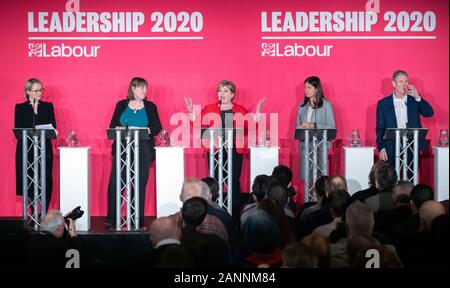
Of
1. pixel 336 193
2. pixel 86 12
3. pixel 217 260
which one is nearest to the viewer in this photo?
pixel 217 260

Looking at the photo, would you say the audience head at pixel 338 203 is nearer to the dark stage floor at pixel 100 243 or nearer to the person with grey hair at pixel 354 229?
the person with grey hair at pixel 354 229

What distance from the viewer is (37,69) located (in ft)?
31.9

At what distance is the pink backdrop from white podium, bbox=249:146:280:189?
1049 mm

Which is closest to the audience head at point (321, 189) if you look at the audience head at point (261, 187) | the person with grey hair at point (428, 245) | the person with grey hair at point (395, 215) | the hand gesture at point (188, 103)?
the audience head at point (261, 187)

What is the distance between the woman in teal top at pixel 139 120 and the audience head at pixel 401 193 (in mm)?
3150

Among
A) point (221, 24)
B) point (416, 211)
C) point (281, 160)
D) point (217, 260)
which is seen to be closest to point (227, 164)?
point (281, 160)

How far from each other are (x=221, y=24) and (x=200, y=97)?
0.90 metres

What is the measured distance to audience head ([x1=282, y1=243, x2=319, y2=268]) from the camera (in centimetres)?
442

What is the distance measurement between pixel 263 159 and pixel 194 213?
3404 mm

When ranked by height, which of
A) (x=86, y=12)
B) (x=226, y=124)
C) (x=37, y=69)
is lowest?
(x=226, y=124)

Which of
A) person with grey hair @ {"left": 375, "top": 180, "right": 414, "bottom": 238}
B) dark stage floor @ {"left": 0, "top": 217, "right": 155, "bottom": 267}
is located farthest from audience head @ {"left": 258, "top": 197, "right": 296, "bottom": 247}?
dark stage floor @ {"left": 0, "top": 217, "right": 155, "bottom": 267}

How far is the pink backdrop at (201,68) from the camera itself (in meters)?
9.74

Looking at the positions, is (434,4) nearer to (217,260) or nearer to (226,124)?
(226,124)

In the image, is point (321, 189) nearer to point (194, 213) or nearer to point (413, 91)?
point (194, 213)
